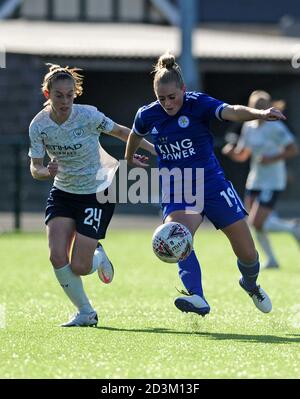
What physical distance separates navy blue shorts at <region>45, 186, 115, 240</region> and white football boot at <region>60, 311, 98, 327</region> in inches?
22.4

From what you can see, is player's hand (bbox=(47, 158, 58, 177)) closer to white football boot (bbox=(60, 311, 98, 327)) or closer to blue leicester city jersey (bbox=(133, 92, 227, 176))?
blue leicester city jersey (bbox=(133, 92, 227, 176))

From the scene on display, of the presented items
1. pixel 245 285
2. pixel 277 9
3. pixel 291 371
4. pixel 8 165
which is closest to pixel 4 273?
pixel 245 285

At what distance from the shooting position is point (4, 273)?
42.4ft

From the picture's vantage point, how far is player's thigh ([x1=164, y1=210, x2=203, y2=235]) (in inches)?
332

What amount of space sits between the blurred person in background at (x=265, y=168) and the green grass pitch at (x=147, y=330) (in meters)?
0.56

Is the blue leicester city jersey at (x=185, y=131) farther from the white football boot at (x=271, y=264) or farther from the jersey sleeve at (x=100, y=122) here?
the white football boot at (x=271, y=264)

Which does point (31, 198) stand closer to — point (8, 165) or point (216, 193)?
point (8, 165)

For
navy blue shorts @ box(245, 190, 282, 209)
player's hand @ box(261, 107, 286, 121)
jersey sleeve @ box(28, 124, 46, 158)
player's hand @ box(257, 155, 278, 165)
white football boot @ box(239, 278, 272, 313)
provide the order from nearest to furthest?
1. player's hand @ box(261, 107, 286, 121)
2. jersey sleeve @ box(28, 124, 46, 158)
3. white football boot @ box(239, 278, 272, 313)
4. navy blue shorts @ box(245, 190, 282, 209)
5. player's hand @ box(257, 155, 278, 165)

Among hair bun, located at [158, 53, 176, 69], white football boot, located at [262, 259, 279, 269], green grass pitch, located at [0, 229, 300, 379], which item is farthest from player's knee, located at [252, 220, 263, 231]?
hair bun, located at [158, 53, 176, 69]

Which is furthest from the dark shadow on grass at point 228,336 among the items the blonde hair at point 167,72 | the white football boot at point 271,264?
the white football boot at point 271,264

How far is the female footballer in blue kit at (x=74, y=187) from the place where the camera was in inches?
334

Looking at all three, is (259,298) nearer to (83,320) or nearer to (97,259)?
(97,259)

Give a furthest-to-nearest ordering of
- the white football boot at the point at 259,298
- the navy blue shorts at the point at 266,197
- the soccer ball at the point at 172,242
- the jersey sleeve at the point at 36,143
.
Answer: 1. the navy blue shorts at the point at 266,197
2. the white football boot at the point at 259,298
3. the jersey sleeve at the point at 36,143
4. the soccer ball at the point at 172,242

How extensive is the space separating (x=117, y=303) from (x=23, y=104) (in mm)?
16588
